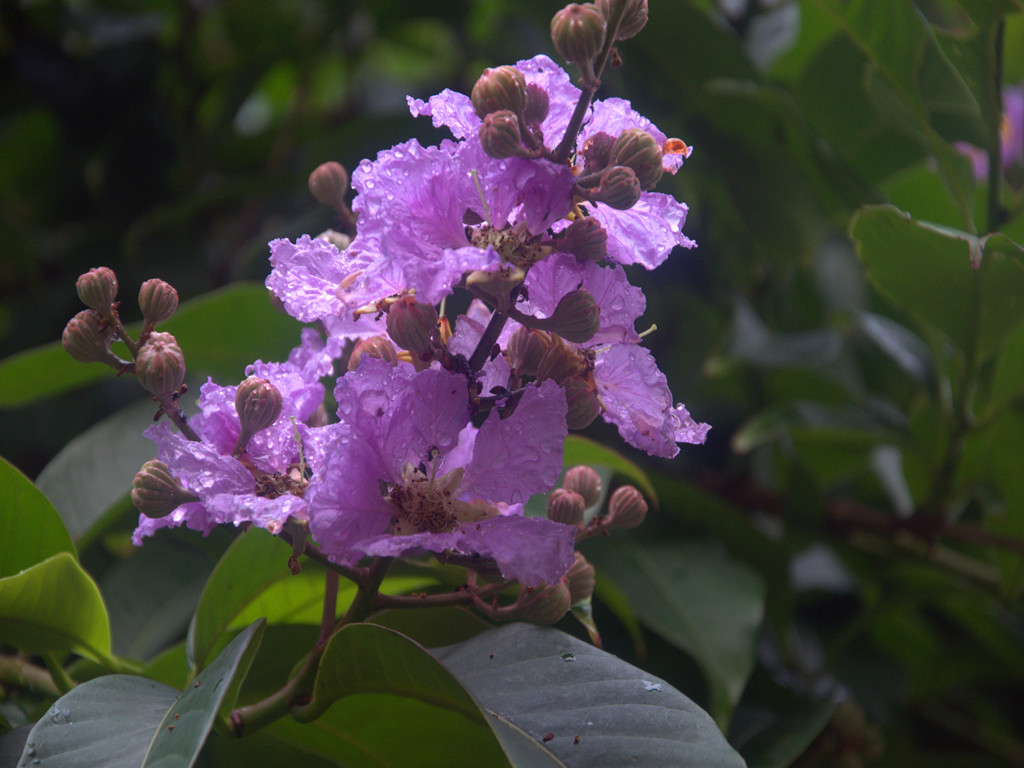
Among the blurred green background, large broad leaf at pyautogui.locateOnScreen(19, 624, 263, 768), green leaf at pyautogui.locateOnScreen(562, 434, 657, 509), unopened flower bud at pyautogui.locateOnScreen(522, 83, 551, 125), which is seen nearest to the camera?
large broad leaf at pyautogui.locateOnScreen(19, 624, 263, 768)

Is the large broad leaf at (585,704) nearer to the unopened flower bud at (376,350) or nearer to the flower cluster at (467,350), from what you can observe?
the flower cluster at (467,350)

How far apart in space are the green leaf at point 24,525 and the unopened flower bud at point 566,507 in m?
0.60

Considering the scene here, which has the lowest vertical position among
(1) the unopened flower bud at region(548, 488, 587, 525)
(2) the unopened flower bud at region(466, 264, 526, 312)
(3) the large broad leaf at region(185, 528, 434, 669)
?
(3) the large broad leaf at region(185, 528, 434, 669)

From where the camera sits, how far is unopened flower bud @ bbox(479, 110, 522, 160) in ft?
2.40

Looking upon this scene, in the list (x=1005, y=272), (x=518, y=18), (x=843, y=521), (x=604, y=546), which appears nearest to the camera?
(x=1005, y=272)

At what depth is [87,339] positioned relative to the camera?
0.82 metres

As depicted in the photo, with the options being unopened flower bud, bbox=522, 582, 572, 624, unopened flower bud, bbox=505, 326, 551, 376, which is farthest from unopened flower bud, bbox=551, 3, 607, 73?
unopened flower bud, bbox=522, 582, 572, 624

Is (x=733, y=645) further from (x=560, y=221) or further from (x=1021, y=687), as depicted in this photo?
(x=1021, y=687)

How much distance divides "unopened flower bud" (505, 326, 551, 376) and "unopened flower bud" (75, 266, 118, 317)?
1.26 feet

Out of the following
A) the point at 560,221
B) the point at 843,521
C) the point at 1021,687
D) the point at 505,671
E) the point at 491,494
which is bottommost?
the point at 1021,687

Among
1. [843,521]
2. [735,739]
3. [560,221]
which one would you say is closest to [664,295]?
[843,521]

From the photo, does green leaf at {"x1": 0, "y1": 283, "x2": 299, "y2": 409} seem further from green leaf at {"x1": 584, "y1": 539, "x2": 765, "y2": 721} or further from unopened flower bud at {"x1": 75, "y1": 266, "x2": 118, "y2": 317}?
green leaf at {"x1": 584, "y1": 539, "x2": 765, "y2": 721}

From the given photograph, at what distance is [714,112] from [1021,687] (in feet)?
5.24

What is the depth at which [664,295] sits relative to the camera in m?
2.05
